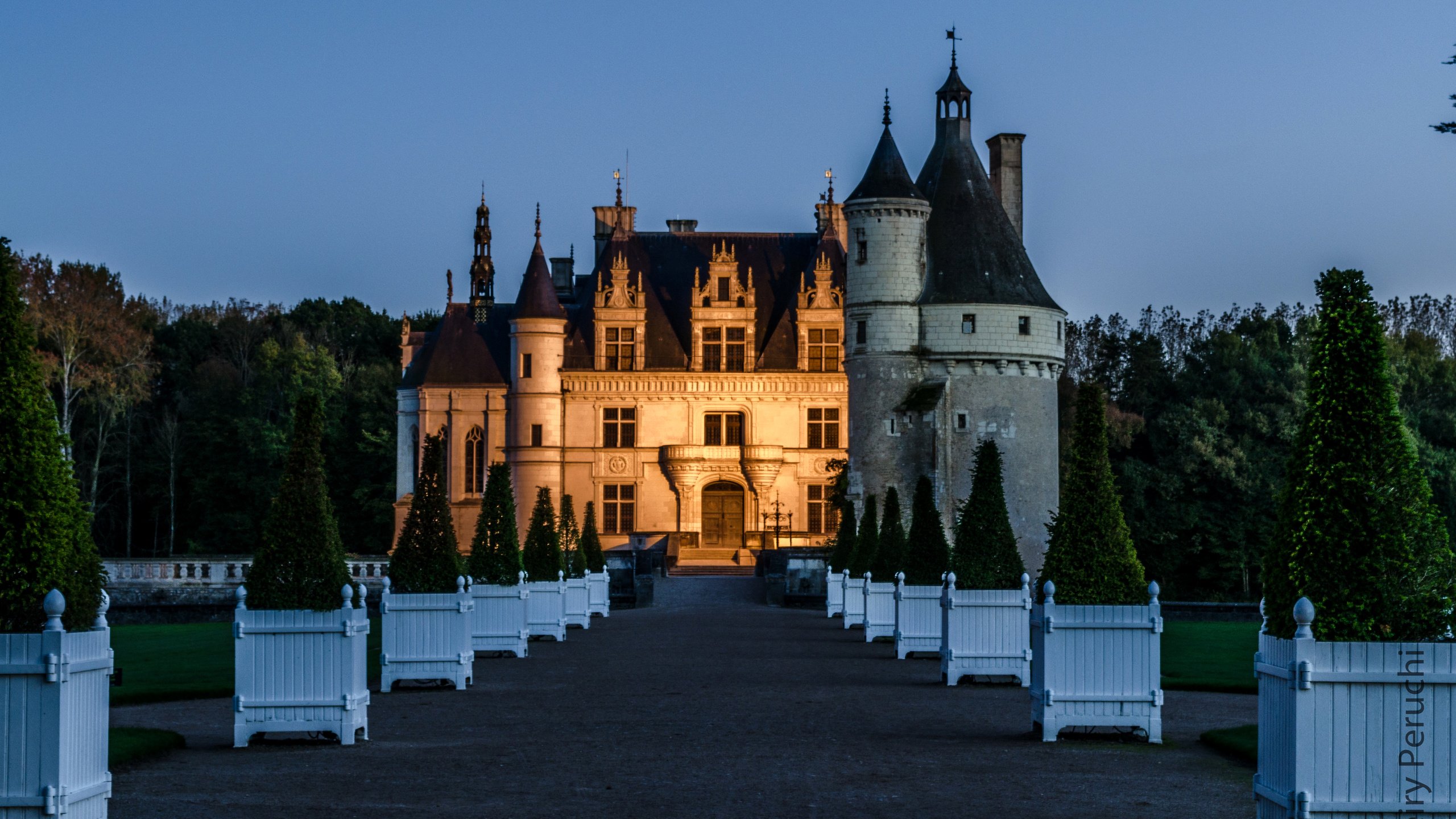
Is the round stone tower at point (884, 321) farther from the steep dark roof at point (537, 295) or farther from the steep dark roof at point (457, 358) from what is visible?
the steep dark roof at point (457, 358)

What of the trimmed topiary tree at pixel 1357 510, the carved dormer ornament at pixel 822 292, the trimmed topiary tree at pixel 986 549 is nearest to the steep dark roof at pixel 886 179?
the carved dormer ornament at pixel 822 292

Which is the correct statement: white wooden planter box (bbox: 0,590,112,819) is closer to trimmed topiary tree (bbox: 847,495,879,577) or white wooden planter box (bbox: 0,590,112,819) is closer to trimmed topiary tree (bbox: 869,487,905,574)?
trimmed topiary tree (bbox: 869,487,905,574)

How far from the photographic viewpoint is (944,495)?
1766 inches

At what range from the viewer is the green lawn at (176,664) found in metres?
16.4

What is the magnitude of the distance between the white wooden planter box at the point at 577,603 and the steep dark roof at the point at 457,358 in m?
31.0

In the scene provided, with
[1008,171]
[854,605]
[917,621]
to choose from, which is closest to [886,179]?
[1008,171]

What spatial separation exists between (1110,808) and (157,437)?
207ft

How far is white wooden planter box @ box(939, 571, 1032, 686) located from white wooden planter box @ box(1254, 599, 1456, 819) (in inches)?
375

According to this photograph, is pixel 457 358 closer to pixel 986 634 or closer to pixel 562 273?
pixel 562 273

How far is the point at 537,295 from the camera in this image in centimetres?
5828

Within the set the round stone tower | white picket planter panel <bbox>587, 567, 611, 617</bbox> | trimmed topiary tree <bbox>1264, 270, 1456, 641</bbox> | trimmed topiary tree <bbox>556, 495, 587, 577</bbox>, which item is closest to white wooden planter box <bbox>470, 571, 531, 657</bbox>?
trimmed topiary tree <bbox>556, 495, 587, 577</bbox>

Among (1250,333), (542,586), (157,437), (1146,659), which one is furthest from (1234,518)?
(1146,659)

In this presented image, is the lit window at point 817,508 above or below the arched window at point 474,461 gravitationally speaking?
below

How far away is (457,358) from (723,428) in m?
9.87
